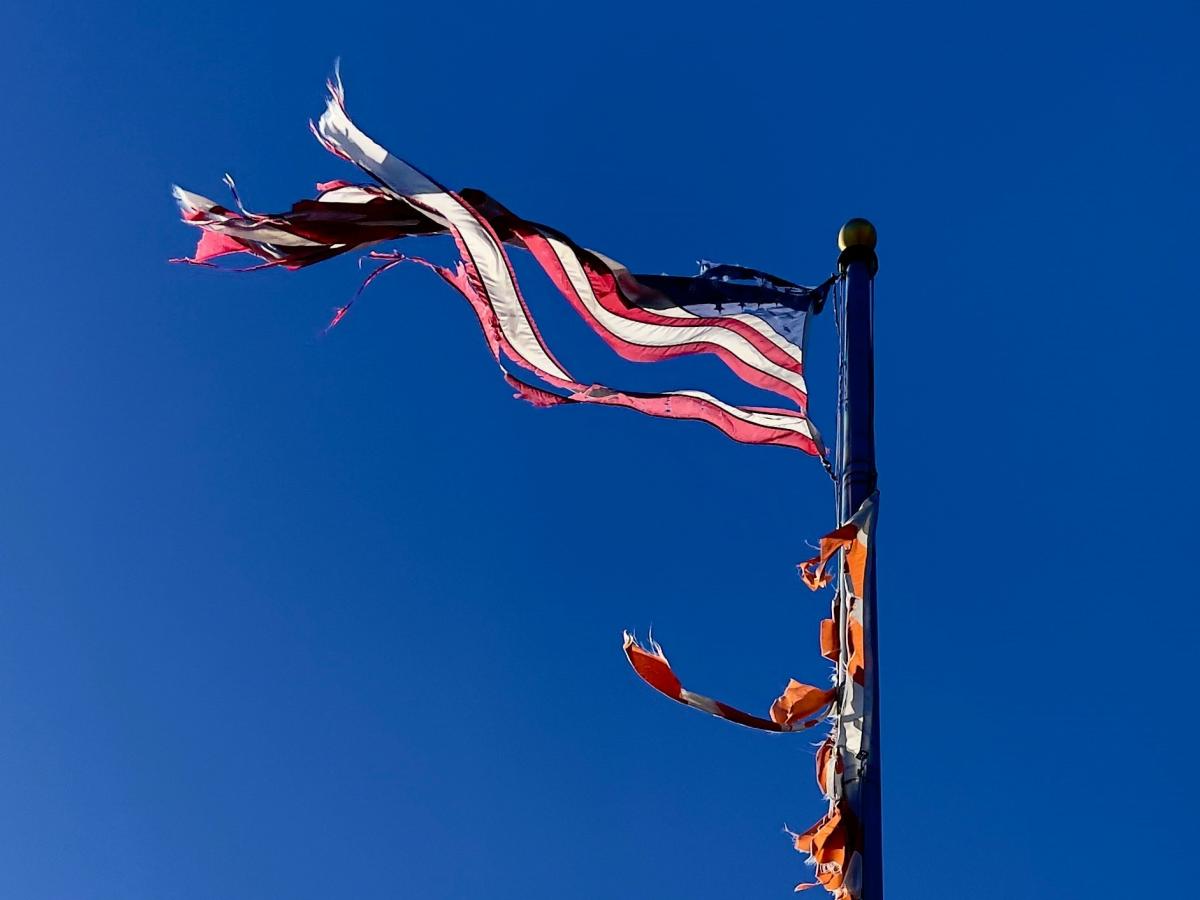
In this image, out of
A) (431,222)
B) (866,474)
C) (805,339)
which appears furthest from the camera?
(431,222)

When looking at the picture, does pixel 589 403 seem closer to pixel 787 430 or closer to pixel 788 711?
pixel 787 430

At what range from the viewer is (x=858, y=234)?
37.6ft

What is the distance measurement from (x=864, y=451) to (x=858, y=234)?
200 centimetres

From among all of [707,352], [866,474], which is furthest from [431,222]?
[866,474]

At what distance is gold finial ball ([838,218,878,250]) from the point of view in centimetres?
1145

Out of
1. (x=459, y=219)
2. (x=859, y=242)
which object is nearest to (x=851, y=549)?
(x=859, y=242)

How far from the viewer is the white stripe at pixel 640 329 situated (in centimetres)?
1241

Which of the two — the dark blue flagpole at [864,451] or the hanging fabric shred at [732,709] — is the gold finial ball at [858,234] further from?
the hanging fabric shred at [732,709]

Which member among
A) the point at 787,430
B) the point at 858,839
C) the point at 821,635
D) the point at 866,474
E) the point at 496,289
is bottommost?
the point at 858,839

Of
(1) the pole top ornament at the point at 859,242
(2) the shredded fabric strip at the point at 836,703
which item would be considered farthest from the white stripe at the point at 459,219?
(2) the shredded fabric strip at the point at 836,703

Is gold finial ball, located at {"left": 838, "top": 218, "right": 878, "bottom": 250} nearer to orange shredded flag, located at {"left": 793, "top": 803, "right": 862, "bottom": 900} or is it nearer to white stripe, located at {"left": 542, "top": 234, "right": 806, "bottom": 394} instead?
white stripe, located at {"left": 542, "top": 234, "right": 806, "bottom": 394}

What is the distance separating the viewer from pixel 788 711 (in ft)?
30.9

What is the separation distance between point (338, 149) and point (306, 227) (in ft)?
2.60

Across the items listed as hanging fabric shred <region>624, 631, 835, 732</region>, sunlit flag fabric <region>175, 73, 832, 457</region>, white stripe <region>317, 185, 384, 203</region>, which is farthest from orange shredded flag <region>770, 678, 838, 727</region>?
white stripe <region>317, 185, 384, 203</region>
